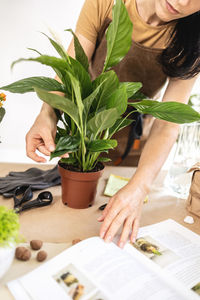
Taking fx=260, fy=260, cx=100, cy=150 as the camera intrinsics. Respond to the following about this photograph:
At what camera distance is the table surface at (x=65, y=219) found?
595mm

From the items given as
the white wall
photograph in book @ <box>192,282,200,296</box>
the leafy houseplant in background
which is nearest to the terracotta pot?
the leafy houseplant in background

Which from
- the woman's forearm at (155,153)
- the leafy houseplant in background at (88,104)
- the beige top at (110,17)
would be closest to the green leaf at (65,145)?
the leafy houseplant in background at (88,104)

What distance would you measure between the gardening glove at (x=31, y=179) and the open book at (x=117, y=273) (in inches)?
12.8

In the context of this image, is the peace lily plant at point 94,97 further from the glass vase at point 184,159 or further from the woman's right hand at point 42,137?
the glass vase at point 184,159

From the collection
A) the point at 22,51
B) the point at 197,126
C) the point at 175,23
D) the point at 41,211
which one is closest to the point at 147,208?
the point at 41,211

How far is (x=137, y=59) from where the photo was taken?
41.5 inches

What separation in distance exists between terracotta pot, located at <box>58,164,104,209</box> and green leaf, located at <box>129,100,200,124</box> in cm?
23

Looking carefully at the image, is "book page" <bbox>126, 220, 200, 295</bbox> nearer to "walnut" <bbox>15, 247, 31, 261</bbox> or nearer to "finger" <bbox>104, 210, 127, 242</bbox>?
"finger" <bbox>104, 210, 127, 242</bbox>

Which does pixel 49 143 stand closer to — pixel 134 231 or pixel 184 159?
pixel 134 231

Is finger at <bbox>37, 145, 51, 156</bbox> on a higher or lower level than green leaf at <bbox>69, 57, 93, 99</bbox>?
lower

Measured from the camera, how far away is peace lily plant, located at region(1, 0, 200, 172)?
23.4 inches

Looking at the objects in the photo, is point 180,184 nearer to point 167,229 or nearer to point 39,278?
point 167,229

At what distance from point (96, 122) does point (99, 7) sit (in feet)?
1.79

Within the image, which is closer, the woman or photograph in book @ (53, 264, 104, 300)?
photograph in book @ (53, 264, 104, 300)
